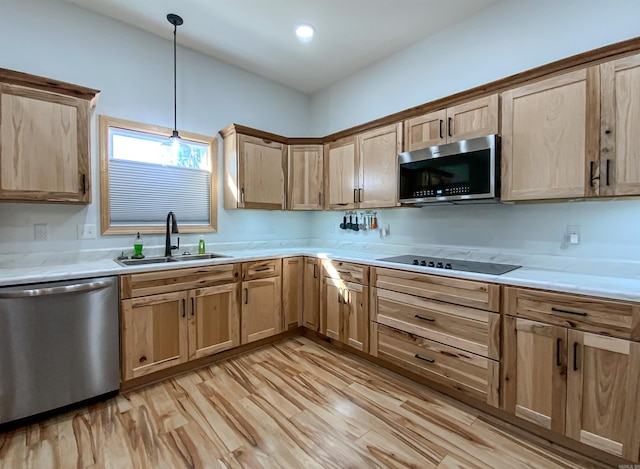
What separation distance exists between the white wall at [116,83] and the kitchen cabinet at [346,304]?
114 cm

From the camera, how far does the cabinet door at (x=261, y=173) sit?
3152mm

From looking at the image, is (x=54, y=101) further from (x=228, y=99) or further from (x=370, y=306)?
(x=370, y=306)

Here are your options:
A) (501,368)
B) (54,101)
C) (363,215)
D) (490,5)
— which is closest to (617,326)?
(501,368)

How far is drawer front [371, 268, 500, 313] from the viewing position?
193cm

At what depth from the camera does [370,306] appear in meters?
2.64

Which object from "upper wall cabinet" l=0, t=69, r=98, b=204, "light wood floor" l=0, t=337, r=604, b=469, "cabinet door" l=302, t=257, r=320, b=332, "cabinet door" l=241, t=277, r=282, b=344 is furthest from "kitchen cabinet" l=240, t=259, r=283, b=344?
"upper wall cabinet" l=0, t=69, r=98, b=204

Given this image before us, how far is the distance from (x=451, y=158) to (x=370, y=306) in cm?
139

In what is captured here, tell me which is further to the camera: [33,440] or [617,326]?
[33,440]

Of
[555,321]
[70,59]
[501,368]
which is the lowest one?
[501,368]

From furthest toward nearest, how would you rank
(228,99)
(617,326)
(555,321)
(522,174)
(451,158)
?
(228,99)
(451,158)
(522,174)
(555,321)
(617,326)

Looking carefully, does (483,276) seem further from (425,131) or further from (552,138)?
(425,131)

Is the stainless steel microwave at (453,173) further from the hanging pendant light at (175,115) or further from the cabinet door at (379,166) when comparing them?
the hanging pendant light at (175,115)

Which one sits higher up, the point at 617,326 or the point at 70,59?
the point at 70,59

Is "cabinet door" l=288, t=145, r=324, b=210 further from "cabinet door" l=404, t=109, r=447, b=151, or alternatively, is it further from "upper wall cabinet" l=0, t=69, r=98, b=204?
"upper wall cabinet" l=0, t=69, r=98, b=204
